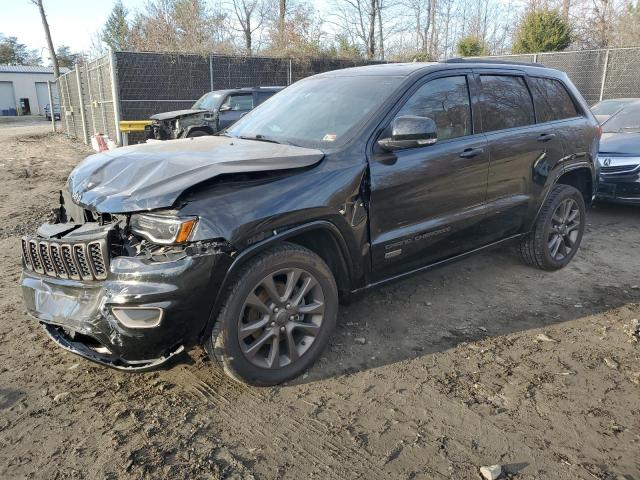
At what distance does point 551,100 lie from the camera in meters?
4.73

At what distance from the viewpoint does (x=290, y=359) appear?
10.1 feet

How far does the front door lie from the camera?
3367 mm

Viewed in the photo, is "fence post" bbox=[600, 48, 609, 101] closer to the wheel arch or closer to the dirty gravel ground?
the wheel arch

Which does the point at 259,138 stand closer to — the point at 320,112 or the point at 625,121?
the point at 320,112

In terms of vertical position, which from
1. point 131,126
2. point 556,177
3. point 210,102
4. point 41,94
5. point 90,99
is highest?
point 41,94

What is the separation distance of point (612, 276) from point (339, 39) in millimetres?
23001

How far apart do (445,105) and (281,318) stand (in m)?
2.06

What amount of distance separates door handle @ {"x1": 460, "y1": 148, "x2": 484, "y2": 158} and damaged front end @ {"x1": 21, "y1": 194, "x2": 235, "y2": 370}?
2.06m

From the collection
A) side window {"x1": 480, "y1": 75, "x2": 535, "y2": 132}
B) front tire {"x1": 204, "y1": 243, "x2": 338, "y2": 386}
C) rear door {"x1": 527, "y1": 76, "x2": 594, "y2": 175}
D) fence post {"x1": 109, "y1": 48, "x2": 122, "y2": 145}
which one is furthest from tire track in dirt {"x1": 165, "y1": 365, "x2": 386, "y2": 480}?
fence post {"x1": 109, "y1": 48, "x2": 122, "y2": 145}

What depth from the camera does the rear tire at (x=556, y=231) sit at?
15.5 ft

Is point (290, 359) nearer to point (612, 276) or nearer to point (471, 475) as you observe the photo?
point (471, 475)

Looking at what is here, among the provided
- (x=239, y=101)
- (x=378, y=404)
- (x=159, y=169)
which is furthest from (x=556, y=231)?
(x=239, y=101)

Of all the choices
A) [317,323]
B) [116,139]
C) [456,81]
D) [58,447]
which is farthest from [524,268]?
[116,139]

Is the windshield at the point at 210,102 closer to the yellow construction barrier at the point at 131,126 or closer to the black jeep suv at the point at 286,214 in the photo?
the yellow construction barrier at the point at 131,126
